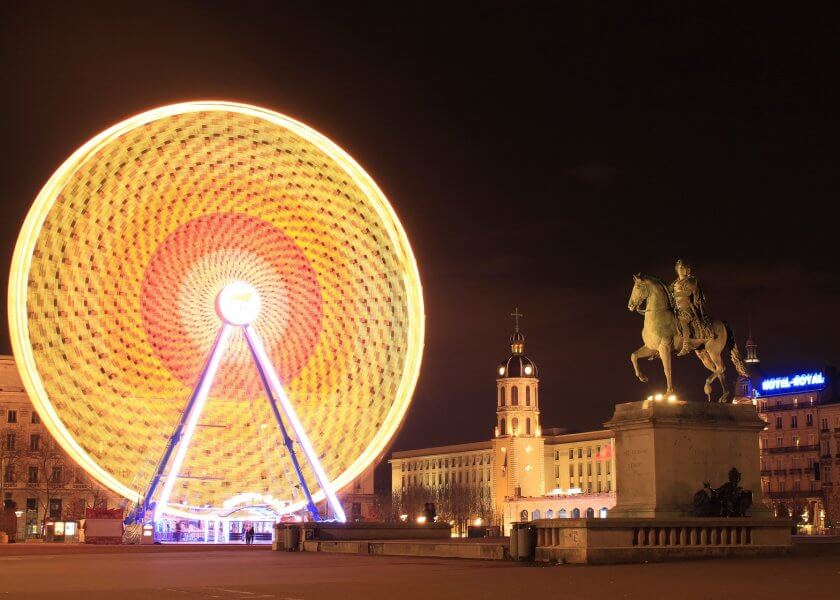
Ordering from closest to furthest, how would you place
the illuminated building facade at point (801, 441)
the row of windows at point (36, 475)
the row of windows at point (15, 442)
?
the row of windows at point (36, 475) < the row of windows at point (15, 442) < the illuminated building facade at point (801, 441)

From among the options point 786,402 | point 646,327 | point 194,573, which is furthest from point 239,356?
point 786,402

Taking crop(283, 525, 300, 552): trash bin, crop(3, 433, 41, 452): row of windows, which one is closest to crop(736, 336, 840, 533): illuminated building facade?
crop(3, 433, 41, 452): row of windows

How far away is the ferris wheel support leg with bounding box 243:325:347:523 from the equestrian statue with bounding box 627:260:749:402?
19520mm

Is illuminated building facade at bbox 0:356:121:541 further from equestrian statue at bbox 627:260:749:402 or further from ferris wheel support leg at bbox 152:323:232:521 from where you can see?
equestrian statue at bbox 627:260:749:402

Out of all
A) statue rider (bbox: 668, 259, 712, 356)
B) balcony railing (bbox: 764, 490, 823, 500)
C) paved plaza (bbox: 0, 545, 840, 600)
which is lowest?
paved plaza (bbox: 0, 545, 840, 600)

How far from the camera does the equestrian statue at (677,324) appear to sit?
115 feet

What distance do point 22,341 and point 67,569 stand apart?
54.1 ft

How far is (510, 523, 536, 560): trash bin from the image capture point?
102ft

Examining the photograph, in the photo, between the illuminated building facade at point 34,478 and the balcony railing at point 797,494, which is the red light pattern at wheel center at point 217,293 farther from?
the balcony railing at point 797,494

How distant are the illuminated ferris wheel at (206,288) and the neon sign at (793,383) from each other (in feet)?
340

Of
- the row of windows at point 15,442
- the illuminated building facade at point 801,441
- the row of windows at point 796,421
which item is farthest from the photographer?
the row of windows at point 796,421

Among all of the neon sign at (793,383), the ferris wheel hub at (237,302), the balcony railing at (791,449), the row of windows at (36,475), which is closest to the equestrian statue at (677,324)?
the ferris wheel hub at (237,302)

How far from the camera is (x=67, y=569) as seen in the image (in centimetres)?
3034

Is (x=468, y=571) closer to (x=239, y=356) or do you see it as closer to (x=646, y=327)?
(x=646, y=327)
